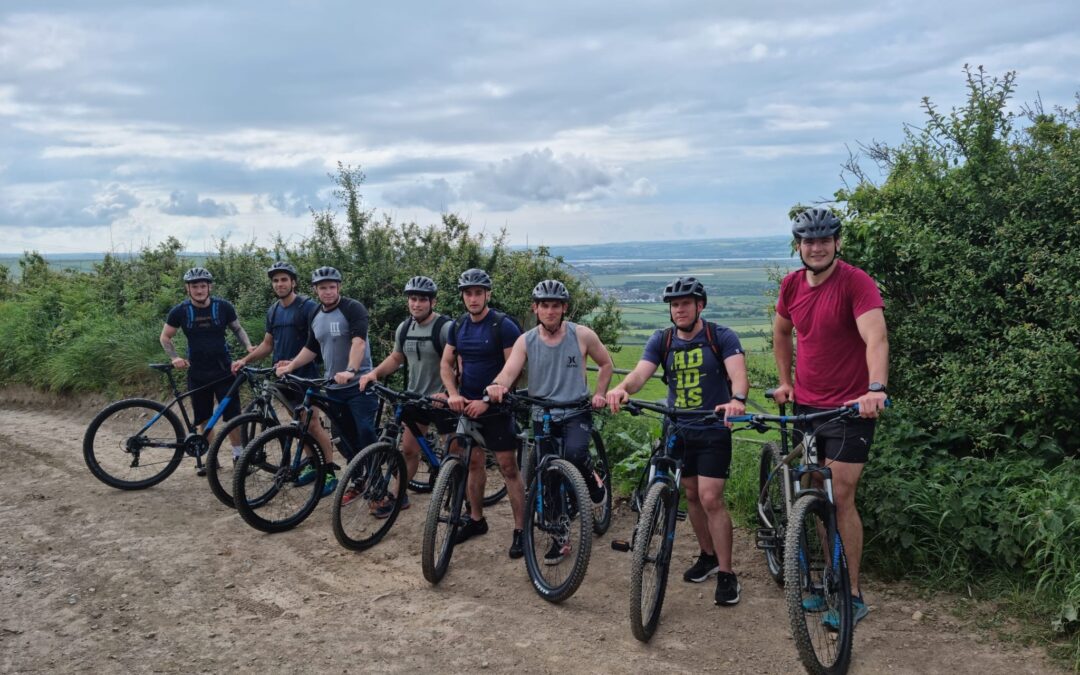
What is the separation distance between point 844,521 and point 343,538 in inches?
146

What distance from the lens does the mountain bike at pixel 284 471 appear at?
683cm

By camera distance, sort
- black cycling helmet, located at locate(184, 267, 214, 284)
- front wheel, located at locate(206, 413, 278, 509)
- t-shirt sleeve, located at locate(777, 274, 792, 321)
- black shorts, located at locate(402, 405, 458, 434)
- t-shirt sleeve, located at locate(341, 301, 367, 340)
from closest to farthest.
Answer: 1. t-shirt sleeve, located at locate(777, 274, 792, 321)
2. black shorts, located at locate(402, 405, 458, 434)
3. front wheel, located at locate(206, 413, 278, 509)
4. t-shirt sleeve, located at locate(341, 301, 367, 340)
5. black cycling helmet, located at locate(184, 267, 214, 284)

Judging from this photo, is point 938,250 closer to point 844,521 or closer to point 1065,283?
point 1065,283

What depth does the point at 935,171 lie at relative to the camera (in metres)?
6.58

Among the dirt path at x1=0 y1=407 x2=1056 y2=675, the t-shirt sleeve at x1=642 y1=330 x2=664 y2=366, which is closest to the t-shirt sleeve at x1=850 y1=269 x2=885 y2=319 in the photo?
the t-shirt sleeve at x1=642 y1=330 x2=664 y2=366

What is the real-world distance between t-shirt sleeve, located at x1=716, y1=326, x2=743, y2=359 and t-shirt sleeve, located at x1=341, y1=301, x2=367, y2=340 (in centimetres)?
354

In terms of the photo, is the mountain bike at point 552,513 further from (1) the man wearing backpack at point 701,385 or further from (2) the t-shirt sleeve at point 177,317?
(2) the t-shirt sleeve at point 177,317

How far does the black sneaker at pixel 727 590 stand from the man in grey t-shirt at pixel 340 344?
143 inches

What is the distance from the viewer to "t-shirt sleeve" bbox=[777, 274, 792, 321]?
506cm

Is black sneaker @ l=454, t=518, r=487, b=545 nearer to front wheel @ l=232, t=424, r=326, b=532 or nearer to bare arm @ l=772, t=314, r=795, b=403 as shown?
front wheel @ l=232, t=424, r=326, b=532

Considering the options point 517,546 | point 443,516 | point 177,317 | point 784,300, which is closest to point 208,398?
point 177,317

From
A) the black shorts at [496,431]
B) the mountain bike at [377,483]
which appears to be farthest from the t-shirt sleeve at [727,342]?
the mountain bike at [377,483]

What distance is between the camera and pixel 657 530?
492cm

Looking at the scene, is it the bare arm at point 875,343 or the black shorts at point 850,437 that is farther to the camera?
the black shorts at point 850,437
